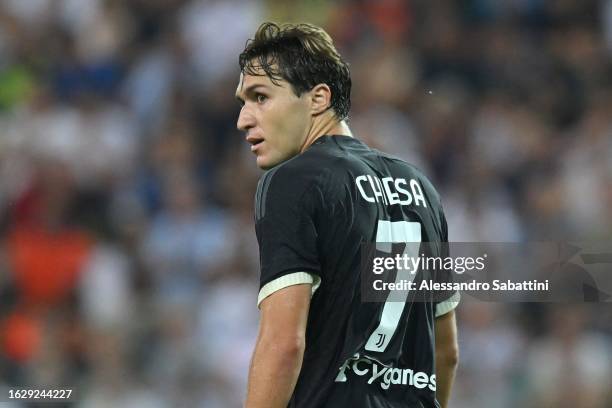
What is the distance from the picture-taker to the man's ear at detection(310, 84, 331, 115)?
326 cm

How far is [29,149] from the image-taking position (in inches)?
361

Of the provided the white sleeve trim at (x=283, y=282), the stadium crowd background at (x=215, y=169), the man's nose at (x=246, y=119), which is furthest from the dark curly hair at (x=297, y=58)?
the stadium crowd background at (x=215, y=169)

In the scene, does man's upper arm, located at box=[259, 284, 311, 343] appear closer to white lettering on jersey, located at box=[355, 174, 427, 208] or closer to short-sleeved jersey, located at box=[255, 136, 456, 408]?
short-sleeved jersey, located at box=[255, 136, 456, 408]

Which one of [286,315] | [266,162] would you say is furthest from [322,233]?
[266,162]

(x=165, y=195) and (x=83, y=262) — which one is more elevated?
(x=165, y=195)

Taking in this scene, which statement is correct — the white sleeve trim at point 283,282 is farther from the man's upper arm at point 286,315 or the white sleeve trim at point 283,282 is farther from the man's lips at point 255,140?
the man's lips at point 255,140

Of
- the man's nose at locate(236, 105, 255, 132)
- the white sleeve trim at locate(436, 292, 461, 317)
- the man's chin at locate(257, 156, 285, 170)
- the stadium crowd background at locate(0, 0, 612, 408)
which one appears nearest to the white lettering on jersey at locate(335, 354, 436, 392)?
the white sleeve trim at locate(436, 292, 461, 317)

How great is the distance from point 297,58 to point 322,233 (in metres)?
0.53

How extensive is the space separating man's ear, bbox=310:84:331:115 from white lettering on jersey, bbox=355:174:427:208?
0.26m

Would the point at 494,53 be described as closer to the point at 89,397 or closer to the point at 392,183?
the point at 89,397

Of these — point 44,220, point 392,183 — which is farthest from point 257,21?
point 392,183

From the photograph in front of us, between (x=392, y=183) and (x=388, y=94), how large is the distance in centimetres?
608

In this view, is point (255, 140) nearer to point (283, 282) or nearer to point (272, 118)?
point (272, 118)

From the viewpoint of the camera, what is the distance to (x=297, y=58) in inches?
127
